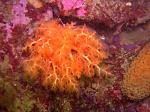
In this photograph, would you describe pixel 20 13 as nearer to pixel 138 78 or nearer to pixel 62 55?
pixel 62 55

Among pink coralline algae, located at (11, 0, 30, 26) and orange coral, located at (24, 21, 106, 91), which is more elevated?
pink coralline algae, located at (11, 0, 30, 26)

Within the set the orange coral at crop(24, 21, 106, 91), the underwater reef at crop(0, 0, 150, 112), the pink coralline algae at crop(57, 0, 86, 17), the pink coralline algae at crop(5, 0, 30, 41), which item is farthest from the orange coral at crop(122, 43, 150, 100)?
the pink coralline algae at crop(5, 0, 30, 41)

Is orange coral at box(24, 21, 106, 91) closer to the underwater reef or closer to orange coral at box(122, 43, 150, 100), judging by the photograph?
the underwater reef

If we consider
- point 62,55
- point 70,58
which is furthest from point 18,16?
point 70,58

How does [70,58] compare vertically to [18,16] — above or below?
→ below

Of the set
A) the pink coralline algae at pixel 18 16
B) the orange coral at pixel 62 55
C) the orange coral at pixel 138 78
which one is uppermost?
the pink coralline algae at pixel 18 16

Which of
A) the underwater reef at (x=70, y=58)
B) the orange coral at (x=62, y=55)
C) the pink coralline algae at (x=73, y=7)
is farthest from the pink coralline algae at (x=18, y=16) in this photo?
the pink coralline algae at (x=73, y=7)

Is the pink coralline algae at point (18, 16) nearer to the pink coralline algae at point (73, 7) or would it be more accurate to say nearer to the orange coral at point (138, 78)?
the pink coralline algae at point (73, 7)
